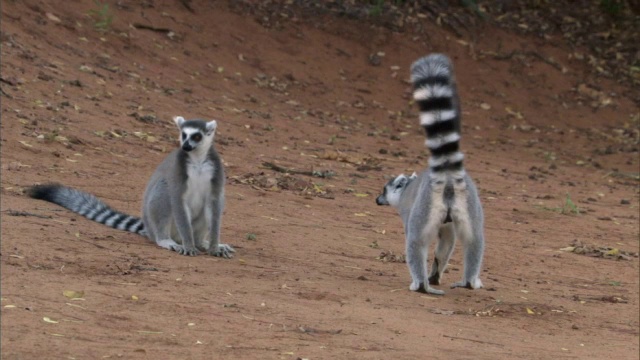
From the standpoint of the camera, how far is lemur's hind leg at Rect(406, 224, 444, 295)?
772cm

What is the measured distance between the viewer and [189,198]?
832cm

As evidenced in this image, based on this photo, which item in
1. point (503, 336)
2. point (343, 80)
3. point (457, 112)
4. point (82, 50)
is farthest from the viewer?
point (343, 80)

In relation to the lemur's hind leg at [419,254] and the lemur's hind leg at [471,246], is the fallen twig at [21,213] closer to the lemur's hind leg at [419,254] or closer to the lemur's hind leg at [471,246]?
the lemur's hind leg at [419,254]

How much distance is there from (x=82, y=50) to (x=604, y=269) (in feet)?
31.1

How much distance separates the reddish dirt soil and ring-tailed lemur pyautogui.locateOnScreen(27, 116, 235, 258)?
22cm

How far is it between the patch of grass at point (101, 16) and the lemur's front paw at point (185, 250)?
1034 centimetres

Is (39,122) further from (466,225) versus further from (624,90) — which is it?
(624,90)

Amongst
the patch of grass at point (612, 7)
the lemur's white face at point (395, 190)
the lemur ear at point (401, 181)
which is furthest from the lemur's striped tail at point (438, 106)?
the patch of grass at point (612, 7)

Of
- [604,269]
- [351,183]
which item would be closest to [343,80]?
[351,183]

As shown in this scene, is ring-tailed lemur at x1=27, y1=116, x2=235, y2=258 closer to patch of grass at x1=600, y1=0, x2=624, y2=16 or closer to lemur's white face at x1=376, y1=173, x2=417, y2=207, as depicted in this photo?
lemur's white face at x1=376, y1=173, x2=417, y2=207

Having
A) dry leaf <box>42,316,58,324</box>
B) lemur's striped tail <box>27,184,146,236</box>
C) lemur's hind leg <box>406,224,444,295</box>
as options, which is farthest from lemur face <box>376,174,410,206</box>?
dry leaf <box>42,316,58,324</box>

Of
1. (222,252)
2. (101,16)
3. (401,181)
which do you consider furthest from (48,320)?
(101,16)

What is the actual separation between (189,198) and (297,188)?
3683mm

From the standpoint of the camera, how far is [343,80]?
19.8 m
